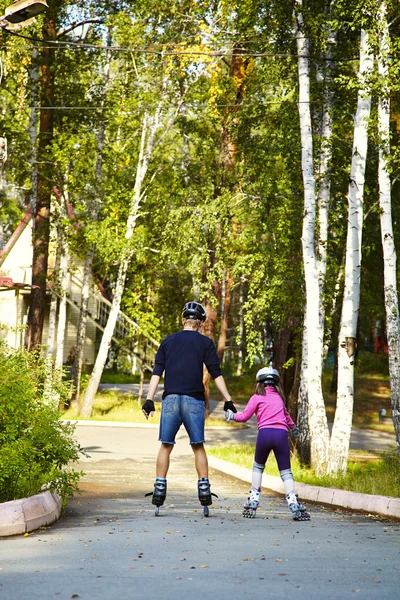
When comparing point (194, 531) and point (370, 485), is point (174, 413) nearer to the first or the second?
point (194, 531)

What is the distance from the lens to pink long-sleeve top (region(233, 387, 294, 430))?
10492 mm

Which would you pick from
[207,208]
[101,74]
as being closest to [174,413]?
[207,208]

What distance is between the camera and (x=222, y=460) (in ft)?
60.2

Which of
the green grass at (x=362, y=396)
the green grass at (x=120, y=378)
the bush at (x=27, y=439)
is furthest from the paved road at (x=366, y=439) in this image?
the green grass at (x=120, y=378)

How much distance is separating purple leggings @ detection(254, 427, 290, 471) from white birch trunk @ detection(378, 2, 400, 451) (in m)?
4.99

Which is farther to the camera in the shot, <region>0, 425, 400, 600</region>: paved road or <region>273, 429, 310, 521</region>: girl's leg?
<region>273, 429, 310, 521</region>: girl's leg

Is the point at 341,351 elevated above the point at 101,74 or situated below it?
below

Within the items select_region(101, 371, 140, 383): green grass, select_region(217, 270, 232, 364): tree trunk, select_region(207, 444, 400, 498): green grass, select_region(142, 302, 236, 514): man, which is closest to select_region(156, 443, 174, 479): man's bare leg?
select_region(142, 302, 236, 514): man

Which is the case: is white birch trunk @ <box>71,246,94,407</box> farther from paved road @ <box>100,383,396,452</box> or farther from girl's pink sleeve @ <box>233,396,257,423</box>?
girl's pink sleeve @ <box>233,396,257,423</box>

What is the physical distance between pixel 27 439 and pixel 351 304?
644 cm

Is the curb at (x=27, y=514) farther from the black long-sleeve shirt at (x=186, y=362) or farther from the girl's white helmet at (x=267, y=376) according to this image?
the girl's white helmet at (x=267, y=376)

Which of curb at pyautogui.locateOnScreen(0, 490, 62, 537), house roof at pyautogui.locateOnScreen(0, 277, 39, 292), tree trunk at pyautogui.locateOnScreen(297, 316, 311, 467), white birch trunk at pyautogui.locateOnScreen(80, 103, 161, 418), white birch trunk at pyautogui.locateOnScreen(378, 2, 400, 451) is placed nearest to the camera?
curb at pyautogui.locateOnScreen(0, 490, 62, 537)

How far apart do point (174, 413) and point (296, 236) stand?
419 inches

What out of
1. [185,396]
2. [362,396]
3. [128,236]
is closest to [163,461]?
[185,396]
